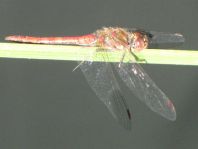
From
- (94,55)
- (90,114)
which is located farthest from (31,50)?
(90,114)

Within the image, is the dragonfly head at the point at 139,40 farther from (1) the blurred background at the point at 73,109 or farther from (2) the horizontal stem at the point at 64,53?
(1) the blurred background at the point at 73,109

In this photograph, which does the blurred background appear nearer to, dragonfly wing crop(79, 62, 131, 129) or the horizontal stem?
dragonfly wing crop(79, 62, 131, 129)

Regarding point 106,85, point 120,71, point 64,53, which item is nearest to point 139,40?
point 120,71

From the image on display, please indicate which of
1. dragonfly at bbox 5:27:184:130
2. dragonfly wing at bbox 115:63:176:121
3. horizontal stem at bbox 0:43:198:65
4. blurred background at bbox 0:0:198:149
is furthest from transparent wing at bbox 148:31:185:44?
blurred background at bbox 0:0:198:149

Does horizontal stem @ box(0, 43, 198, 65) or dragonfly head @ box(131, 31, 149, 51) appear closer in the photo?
horizontal stem @ box(0, 43, 198, 65)

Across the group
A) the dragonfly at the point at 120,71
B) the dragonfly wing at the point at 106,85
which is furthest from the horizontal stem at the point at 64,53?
the dragonfly wing at the point at 106,85

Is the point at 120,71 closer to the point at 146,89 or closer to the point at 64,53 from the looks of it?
the point at 146,89

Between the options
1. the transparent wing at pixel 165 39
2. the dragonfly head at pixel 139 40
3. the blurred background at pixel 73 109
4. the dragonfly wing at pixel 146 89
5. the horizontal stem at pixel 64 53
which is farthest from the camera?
the blurred background at pixel 73 109

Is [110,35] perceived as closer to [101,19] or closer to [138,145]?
[138,145]
